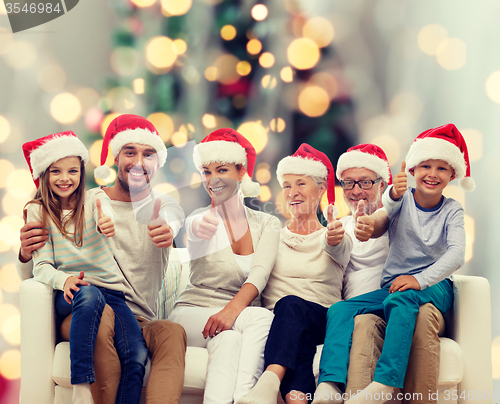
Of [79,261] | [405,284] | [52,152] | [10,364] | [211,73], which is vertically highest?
[211,73]

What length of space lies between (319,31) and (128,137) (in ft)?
3.32

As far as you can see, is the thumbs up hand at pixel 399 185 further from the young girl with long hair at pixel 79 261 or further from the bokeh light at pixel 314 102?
the young girl with long hair at pixel 79 261

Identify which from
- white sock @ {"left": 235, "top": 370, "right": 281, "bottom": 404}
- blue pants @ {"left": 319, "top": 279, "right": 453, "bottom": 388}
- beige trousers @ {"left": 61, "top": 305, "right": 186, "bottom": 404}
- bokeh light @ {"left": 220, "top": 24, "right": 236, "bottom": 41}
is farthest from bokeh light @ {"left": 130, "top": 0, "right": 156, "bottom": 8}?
white sock @ {"left": 235, "top": 370, "right": 281, "bottom": 404}

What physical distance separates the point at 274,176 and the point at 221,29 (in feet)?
2.29

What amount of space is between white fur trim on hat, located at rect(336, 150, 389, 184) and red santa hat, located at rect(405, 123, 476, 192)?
0.14 meters

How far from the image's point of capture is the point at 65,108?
6.29 feet

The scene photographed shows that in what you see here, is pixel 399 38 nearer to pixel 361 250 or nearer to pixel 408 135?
pixel 408 135

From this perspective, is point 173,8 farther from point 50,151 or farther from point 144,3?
point 50,151

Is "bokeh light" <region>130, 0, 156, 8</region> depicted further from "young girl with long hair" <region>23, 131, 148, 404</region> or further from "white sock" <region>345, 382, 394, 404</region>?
"white sock" <region>345, 382, 394, 404</region>

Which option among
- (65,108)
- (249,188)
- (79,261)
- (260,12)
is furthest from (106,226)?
(260,12)

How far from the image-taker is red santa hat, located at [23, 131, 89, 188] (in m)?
1.37

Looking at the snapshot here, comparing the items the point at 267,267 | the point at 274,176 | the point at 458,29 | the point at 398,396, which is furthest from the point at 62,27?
the point at 398,396

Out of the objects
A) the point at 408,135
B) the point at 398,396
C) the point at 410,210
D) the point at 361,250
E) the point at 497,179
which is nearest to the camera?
the point at 398,396

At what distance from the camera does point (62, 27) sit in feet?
6.33
